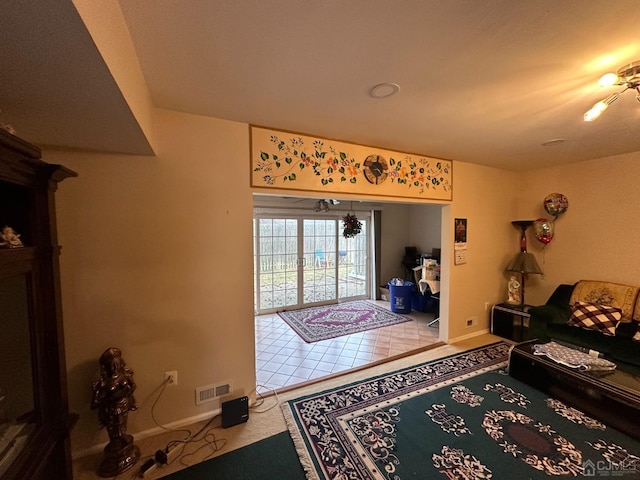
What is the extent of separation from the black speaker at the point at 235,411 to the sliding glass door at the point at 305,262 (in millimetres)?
2590

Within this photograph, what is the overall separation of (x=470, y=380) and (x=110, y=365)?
300 cm


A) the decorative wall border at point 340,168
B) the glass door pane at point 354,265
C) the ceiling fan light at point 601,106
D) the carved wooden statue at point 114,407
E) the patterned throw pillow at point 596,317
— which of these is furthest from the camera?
the glass door pane at point 354,265

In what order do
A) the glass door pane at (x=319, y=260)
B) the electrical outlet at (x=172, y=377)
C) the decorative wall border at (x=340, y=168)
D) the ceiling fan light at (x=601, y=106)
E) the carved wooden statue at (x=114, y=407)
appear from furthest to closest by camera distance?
the glass door pane at (x=319, y=260)
the decorative wall border at (x=340, y=168)
the electrical outlet at (x=172, y=377)
the carved wooden statue at (x=114, y=407)
the ceiling fan light at (x=601, y=106)

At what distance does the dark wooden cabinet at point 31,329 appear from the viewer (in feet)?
3.25

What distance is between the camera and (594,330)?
8.86 ft

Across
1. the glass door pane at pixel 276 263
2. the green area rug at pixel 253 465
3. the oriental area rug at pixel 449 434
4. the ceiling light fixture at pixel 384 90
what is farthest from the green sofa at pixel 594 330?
the glass door pane at pixel 276 263

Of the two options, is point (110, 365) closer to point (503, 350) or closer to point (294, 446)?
point (294, 446)

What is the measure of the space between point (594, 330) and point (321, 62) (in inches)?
148

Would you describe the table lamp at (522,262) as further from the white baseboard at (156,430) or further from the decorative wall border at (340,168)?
the white baseboard at (156,430)

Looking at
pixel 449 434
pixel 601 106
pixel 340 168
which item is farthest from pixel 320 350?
pixel 601 106

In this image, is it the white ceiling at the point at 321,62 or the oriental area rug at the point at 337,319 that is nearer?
the white ceiling at the point at 321,62

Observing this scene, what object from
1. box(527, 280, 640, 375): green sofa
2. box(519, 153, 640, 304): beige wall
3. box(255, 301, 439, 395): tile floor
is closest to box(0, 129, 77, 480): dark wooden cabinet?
box(255, 301, 439, 395): tile floor

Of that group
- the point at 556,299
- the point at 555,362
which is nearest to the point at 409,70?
the point at 555,362

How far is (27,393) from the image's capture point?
112 centimetres
